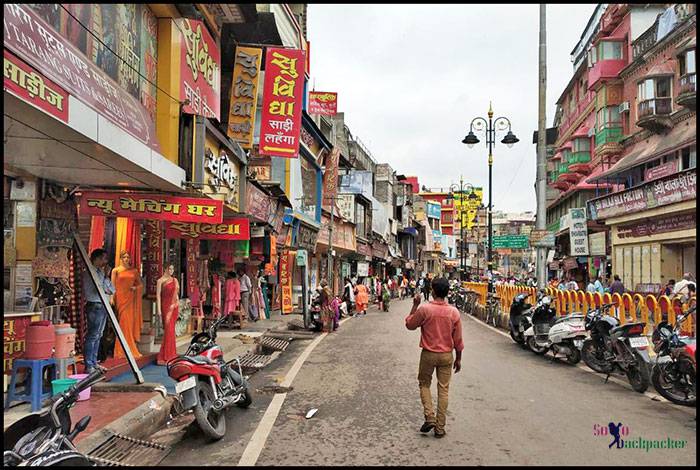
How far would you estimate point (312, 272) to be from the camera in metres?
33.1

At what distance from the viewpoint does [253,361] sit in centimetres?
1199

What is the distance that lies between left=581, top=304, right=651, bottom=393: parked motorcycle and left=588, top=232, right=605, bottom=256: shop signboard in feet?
80.1

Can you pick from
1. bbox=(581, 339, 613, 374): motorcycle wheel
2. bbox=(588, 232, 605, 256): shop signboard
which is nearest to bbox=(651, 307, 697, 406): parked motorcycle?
bbox=(581, 339, 613, 374): motorcycle wheel

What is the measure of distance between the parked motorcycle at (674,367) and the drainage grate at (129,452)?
6.29 meters

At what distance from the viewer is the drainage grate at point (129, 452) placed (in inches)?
220

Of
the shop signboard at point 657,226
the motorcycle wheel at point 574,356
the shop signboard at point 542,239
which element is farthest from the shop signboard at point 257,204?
the shop signboard at point 657,226

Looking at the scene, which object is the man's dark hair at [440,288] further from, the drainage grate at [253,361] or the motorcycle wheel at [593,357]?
the drainage grate at [253,361]

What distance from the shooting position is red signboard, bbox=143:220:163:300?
12094 millimetres

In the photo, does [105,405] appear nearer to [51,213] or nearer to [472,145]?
[51,213]

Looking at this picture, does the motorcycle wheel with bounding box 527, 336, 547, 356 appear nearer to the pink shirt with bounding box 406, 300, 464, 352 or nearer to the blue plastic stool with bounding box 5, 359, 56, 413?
the pink shirt with bounding box 406, 300, 464, 352

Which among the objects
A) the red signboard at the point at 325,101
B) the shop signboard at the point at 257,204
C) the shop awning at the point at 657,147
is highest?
the red signboard at the point at 325,101

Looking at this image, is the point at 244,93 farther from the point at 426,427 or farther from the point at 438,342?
the point at 426,427

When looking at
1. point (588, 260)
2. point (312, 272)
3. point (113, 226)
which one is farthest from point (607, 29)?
point (113, 226)

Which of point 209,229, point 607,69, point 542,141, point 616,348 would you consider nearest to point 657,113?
point 607,69
